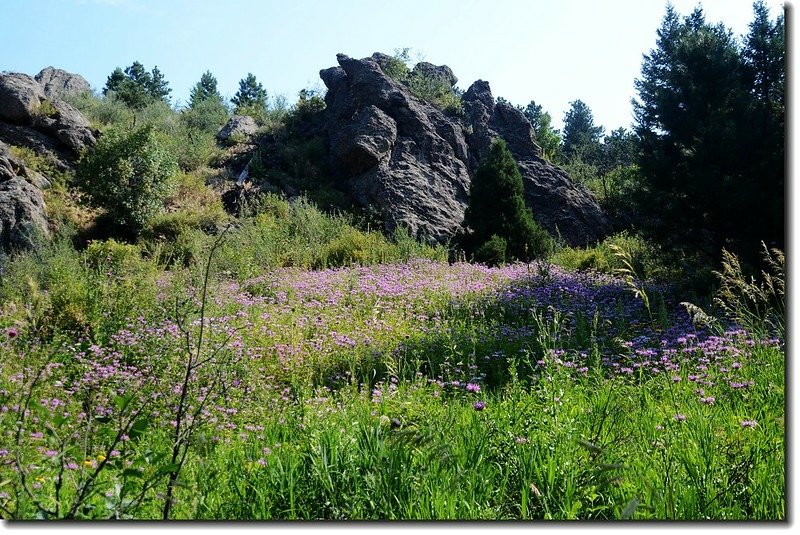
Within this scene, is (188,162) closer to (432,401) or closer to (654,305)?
(654,305)

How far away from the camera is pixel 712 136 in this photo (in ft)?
20.5

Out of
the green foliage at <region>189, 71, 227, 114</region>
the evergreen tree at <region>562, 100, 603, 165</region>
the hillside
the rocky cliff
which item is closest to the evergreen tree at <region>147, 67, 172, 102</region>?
the hillside

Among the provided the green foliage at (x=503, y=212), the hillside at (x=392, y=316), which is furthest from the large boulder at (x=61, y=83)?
the green foliage at (x=503, y=212)

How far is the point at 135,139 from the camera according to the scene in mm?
12859

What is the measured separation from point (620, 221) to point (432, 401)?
12580 millimetres

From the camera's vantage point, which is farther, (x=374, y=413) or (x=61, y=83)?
(x=61, y=83)

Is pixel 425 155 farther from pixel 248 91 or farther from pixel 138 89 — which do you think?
pixel 248 91

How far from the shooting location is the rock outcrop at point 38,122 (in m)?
→ 13.8

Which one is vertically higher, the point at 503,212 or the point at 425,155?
the point at 425,155

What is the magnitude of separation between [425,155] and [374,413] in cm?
1234

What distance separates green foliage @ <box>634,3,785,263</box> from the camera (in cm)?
571

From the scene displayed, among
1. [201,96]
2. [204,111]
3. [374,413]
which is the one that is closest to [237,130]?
[204,111]

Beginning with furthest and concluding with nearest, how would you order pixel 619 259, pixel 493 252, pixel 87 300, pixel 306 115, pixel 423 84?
pixel 306 115
pixel 423 84
pixel 493 252
pixel 619 259
pixel 87 300

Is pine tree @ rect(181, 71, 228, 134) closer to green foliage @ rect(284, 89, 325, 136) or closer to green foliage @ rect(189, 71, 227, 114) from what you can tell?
green foliage @ rect(189, 71, 227, 114)
